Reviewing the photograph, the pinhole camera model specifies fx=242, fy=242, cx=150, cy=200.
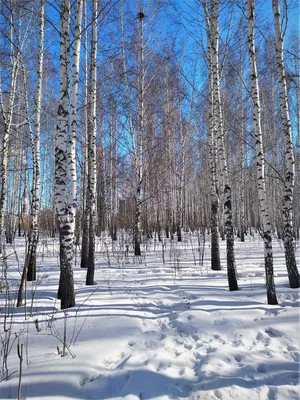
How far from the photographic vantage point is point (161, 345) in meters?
2.75

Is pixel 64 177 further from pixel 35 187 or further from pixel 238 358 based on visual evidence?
pixel 238 358

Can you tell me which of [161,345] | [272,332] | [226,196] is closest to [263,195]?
[226,196]

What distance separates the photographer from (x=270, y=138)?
13859 millimetres

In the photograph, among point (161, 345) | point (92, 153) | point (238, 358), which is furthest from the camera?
point (92, 153)

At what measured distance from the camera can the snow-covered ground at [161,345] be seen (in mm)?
2045

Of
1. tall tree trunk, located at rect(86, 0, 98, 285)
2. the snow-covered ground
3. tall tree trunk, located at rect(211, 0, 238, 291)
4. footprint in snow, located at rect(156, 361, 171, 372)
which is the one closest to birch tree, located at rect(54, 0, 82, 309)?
the snow-covered ground

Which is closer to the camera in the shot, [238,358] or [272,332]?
[238,358]

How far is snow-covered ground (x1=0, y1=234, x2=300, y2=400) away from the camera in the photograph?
204cm

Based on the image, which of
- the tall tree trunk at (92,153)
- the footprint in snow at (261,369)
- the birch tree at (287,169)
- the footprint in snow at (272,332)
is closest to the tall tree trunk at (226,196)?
the birch tree at (287,169)

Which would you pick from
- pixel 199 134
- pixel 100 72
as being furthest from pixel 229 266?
pixel 199 134

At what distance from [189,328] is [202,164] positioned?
18133mm

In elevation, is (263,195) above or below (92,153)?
below

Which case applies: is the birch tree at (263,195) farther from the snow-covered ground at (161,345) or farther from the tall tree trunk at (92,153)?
the tall tree trunk at (92,153)

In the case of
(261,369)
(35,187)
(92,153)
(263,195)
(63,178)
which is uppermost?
(92,153)
